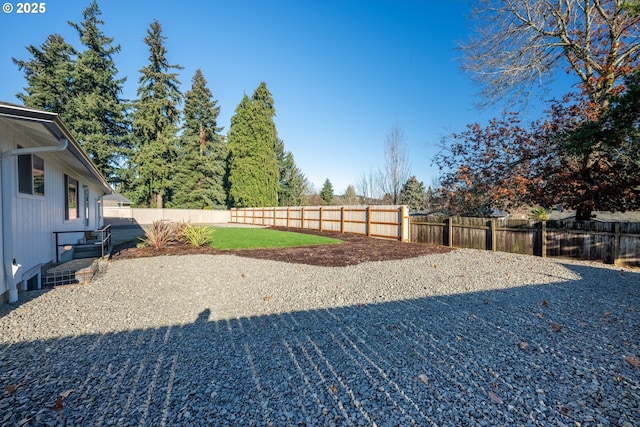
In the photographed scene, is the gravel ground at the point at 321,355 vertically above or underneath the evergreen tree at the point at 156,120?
underneath

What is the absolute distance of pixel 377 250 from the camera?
30.7 ft

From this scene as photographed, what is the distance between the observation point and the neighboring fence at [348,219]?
39.3 ft

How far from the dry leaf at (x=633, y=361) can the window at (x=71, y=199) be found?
10.9 meters

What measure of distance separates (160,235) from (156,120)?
68.6 ft

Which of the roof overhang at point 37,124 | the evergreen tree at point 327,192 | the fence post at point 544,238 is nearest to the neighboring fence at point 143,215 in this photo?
the roof overhang at point 37,124

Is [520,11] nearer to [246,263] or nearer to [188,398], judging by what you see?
[246,263]

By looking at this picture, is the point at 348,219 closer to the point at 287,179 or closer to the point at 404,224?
the point at 404,224

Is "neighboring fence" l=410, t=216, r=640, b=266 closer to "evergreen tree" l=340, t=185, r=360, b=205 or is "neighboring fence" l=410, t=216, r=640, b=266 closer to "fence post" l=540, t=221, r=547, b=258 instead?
"fence post" l=540, t=221, r=547, b=258

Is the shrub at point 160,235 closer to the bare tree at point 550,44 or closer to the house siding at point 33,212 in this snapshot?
the house siding at point 33,212

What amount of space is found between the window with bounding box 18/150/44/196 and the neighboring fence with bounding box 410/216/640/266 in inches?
464

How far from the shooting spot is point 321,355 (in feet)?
8.38

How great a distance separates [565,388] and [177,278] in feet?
19.3

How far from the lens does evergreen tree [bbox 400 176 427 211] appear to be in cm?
3091

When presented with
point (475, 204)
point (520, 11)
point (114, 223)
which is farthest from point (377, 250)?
point (114, 223)
